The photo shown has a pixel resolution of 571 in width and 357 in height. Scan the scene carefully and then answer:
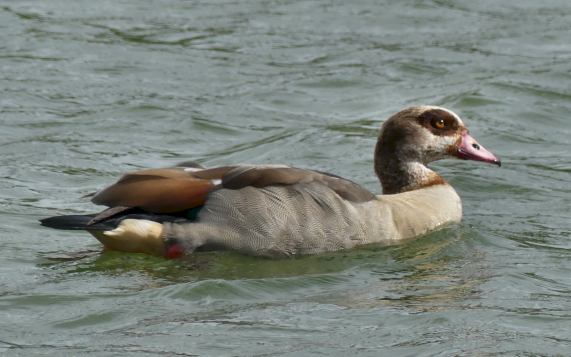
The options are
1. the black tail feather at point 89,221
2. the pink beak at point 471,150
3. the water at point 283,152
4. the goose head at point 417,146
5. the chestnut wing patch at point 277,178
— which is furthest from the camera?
the pink beak at point 471,150

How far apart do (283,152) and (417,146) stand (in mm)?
2671

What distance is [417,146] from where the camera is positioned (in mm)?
11859

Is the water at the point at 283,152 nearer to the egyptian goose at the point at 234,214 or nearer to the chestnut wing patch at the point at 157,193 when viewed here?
the egyptian goose at the point at 234,214

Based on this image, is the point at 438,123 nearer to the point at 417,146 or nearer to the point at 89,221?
→ the point at 417,146

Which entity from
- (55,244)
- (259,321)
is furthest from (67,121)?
(259,321)

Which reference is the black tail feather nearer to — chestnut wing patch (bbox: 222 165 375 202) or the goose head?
chestnut wing patch (bbox: 222 165 375 202)

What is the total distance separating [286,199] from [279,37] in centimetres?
824

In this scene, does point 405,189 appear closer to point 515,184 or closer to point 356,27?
point 515,184

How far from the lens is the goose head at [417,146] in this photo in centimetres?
1183

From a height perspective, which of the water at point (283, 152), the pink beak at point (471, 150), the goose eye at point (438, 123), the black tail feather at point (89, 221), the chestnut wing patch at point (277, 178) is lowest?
the water at point (283, 152)

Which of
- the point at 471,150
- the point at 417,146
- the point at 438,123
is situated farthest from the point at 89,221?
the point at 471,150

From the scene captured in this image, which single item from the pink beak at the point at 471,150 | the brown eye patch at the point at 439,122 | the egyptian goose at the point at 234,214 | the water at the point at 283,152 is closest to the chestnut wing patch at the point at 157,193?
the egyptian goose at the point at 234,214

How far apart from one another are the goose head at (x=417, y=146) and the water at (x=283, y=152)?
2.01ft

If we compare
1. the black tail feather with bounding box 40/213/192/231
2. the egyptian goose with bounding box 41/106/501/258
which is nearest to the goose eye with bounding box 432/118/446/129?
the egyptian goose with bounding box 41/106/501/258
